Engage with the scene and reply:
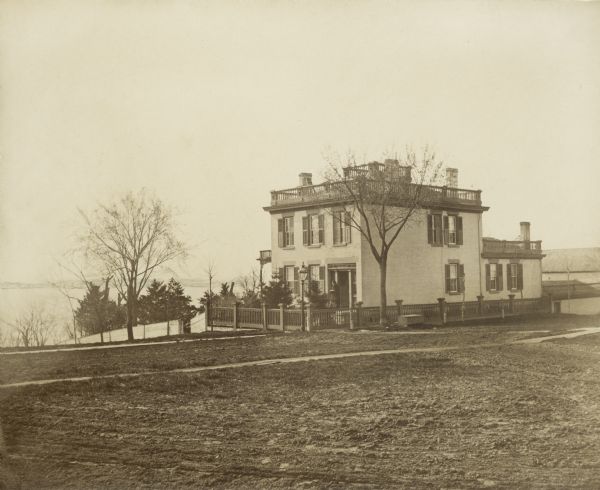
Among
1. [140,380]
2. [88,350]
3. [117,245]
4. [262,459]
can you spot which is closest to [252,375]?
[140,380]

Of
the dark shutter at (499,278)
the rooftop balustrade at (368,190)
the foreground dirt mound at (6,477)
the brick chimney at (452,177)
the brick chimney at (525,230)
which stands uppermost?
the brick chimney at (452,177)

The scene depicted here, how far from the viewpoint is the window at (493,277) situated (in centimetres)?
3519

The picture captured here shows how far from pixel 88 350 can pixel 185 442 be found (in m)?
12.6

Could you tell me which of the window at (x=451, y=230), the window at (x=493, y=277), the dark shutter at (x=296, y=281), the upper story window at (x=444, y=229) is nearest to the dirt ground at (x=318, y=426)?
the dark shutter at (x=296, y=281)

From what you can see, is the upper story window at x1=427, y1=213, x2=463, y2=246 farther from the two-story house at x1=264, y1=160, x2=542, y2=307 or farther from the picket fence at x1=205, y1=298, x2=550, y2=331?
the picket fence at x1=205, y1=298, x2=550, y2=331

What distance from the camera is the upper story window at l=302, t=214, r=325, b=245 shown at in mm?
31188

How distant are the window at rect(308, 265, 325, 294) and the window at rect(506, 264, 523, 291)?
A: 11729 millimetres

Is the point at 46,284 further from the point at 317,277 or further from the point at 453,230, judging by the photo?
the point at 453,230

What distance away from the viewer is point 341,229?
30281mm

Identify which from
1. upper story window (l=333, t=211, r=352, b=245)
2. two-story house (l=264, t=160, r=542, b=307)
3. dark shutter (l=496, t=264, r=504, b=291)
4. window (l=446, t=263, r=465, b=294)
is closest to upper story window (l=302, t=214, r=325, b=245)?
Answer: two-story house (l=264, t=160, r=542, b=307)

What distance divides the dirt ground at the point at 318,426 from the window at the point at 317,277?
16094 mm

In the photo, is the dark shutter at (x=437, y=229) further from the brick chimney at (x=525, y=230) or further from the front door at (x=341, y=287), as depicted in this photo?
the brick chimney at (x=525, y=230)

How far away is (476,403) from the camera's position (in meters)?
Answer: 10.2

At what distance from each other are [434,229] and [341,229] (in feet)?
17.0
